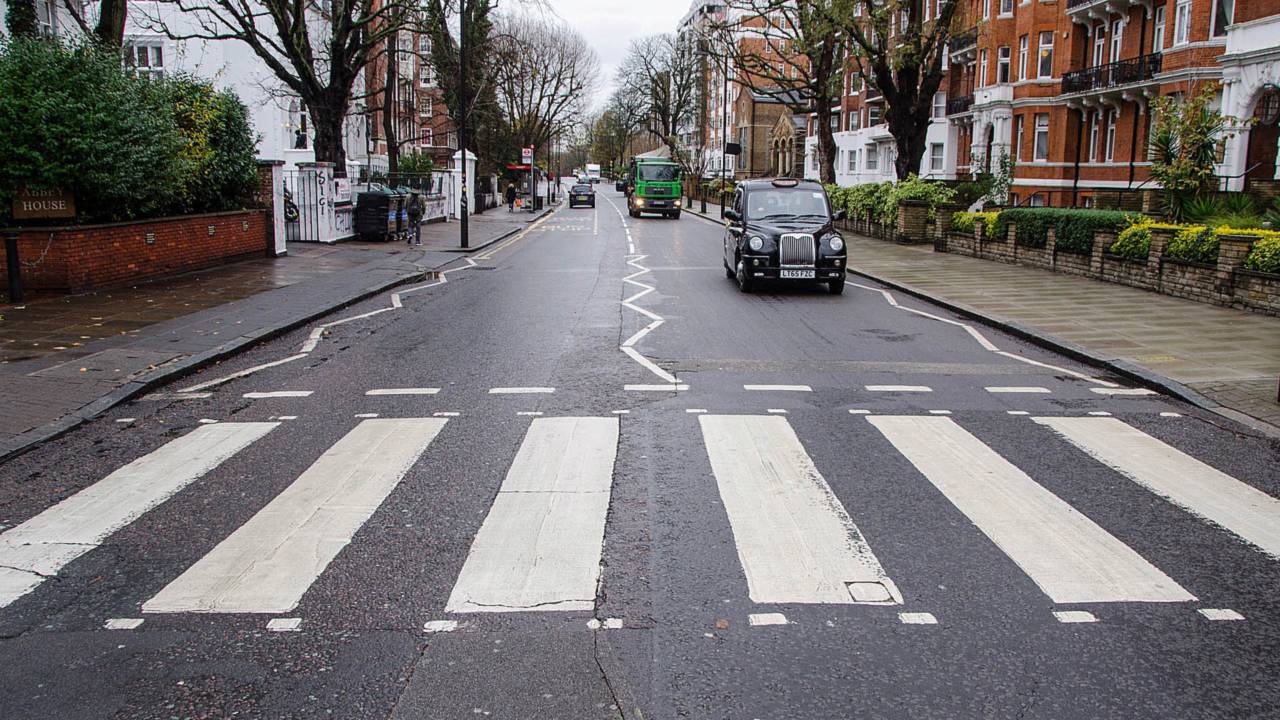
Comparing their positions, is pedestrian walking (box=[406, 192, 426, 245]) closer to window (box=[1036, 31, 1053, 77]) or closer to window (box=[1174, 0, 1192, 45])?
window (box=[1174, 0, 1192, 45])

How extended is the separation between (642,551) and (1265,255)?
1238 cm

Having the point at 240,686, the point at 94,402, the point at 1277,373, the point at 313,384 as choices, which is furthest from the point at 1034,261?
the point at 240,686

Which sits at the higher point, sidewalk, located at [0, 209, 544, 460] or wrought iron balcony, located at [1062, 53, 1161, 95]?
wrought iron balcony, located at [1062, 53, 1161, 95]

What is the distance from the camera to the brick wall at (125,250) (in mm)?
14242

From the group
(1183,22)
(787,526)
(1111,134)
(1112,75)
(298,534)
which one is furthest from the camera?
(1111,134)

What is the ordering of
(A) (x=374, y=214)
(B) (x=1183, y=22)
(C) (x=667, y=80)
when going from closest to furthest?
(A) (x=374, y=214) → (B) (x=1183, y=22) → (C) (x=667, y=80)

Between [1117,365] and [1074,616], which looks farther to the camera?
[1117,365]

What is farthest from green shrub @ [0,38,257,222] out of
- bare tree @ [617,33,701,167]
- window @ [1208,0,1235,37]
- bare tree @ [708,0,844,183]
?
bare tree @ [617,33,701,167]

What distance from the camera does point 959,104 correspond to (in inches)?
1932

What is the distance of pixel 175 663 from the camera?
383cm

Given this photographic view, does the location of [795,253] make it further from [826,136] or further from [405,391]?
[826,136]

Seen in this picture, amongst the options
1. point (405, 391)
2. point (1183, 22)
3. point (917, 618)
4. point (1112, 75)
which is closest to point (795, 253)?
point (405, 391)

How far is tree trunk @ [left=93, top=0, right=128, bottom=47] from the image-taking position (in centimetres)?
1827

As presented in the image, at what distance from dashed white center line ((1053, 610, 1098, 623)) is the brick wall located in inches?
569
